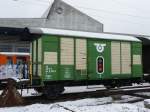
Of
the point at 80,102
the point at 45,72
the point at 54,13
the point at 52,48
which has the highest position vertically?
the point at 54,13

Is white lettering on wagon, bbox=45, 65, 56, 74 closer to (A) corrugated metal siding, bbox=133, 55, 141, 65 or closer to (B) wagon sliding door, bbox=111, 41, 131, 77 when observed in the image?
(B) wagon sliding door, bbox=111, 41, 131, 77

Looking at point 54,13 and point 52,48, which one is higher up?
point 54,13

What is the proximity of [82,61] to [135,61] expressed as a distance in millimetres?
3993

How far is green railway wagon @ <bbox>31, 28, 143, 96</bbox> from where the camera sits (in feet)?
49.2

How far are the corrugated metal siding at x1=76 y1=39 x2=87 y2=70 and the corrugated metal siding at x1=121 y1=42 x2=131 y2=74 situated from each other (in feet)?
8.70

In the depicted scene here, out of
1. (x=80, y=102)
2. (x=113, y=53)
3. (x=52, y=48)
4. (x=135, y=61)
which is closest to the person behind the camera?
(x=80, y=102)

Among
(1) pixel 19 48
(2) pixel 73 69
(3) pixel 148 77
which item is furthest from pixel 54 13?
(2) pixel 73 69

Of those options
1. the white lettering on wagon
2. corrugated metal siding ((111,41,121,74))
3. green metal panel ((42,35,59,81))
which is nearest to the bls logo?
corrugated metal siding ((111,41,121,74))

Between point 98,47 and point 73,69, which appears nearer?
point 73,69

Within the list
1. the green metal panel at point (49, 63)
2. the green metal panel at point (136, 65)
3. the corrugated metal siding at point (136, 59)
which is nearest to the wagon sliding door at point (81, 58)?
the green metal panel at point (49, 63)

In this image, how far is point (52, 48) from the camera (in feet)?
49.7

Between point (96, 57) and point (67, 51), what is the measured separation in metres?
1.92

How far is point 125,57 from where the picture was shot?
18188 millimetres

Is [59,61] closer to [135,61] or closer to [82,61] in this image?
[82,61]
